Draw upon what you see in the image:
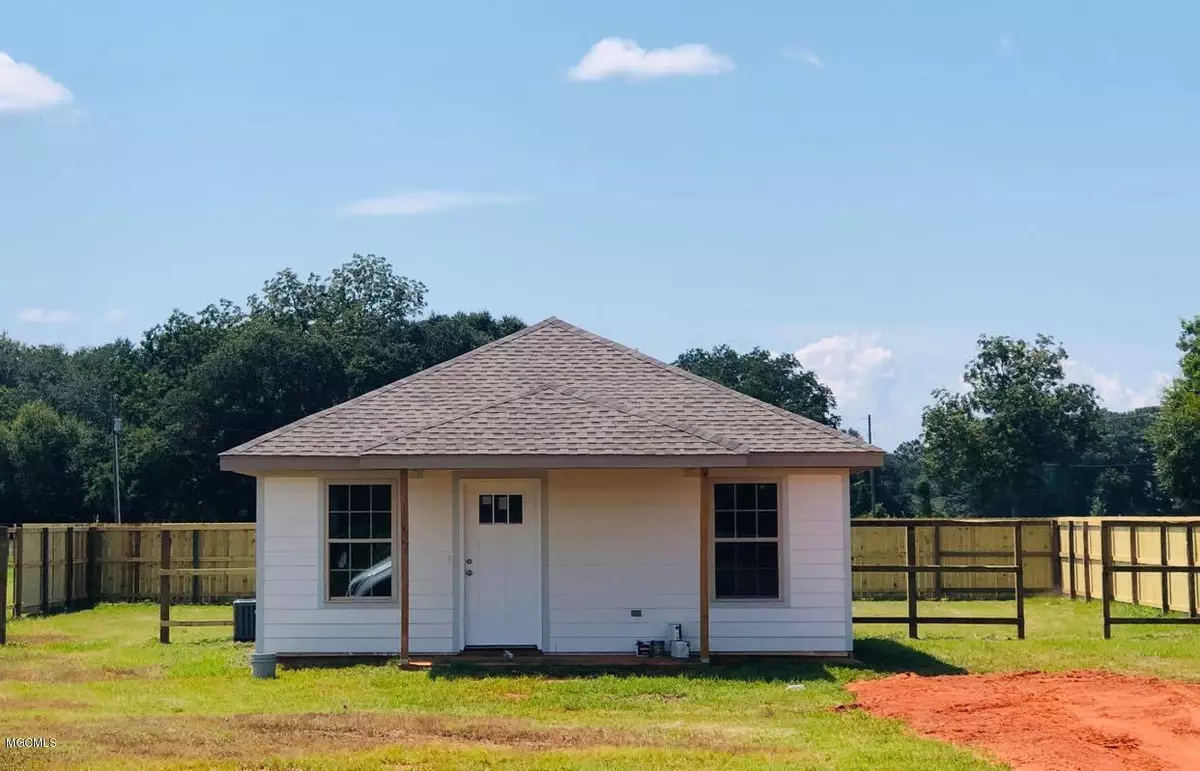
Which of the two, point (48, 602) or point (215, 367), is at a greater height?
point (215, 367)

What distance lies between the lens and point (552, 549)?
1681 centimetres

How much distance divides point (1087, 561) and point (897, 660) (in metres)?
10.8

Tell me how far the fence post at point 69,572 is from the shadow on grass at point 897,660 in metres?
15.8

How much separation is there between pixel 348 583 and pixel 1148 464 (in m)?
76.1

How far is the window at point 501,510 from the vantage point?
1705cm

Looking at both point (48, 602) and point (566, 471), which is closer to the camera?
point (566, 471)

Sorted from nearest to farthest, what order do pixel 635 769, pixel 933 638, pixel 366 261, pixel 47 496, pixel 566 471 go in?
pixel 635 769 < pixel 566 471 < pixel 933 638 < pixel 47 496 < pixel 366 261

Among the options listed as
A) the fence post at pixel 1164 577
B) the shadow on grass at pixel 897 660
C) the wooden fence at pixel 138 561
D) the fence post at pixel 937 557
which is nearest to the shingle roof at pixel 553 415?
the shadow on grass at pixel 897 660

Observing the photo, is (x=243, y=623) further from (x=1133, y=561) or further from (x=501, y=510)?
(x=1133, y=561)

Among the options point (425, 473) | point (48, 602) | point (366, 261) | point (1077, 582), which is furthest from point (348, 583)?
point (366, 261)

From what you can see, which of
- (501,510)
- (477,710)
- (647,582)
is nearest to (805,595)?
(647,582)

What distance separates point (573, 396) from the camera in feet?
58.0

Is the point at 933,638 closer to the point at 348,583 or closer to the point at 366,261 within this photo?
the point at 348,583

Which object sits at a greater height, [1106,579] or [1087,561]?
[1106,579]
